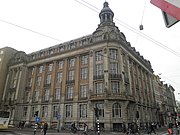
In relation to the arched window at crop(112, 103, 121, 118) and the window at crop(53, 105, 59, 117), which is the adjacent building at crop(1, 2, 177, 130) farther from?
the arched window at crop(112, 103, 121, 118)

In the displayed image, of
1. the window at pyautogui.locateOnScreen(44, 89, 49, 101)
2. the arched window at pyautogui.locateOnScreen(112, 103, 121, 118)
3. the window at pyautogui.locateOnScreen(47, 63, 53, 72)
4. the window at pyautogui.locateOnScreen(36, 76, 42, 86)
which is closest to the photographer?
the arched window at pyautogui.locateOnScreen(112, 103, 121, 118)

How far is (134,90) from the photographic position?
136 ft

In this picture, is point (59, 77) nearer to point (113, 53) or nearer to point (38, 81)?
point (38, 81)

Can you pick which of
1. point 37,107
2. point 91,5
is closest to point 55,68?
point 37,107

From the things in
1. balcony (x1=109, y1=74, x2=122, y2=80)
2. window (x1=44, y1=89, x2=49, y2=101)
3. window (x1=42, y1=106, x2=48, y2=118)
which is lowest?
window (x1=42, y1=106, x2=48, y2=118)

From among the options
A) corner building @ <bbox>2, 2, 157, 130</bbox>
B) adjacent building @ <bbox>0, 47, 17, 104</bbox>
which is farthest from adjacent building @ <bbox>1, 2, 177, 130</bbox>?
adjacent building @ <bbox>0, 47, 17, 104</bbox>

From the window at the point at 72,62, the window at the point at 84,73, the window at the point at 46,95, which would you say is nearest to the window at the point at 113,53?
the window at the point at 84,73

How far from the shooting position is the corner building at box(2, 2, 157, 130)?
3338cm

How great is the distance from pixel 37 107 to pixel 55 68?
462 inches

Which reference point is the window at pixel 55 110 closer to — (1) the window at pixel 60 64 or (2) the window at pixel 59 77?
(2) the window at pixel 59 77

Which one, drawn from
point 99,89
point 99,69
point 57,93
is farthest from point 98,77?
point 57,93

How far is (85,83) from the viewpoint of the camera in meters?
38.2

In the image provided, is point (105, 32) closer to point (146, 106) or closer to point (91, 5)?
point (146, 106)

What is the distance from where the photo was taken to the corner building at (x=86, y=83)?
3338 centimetres
